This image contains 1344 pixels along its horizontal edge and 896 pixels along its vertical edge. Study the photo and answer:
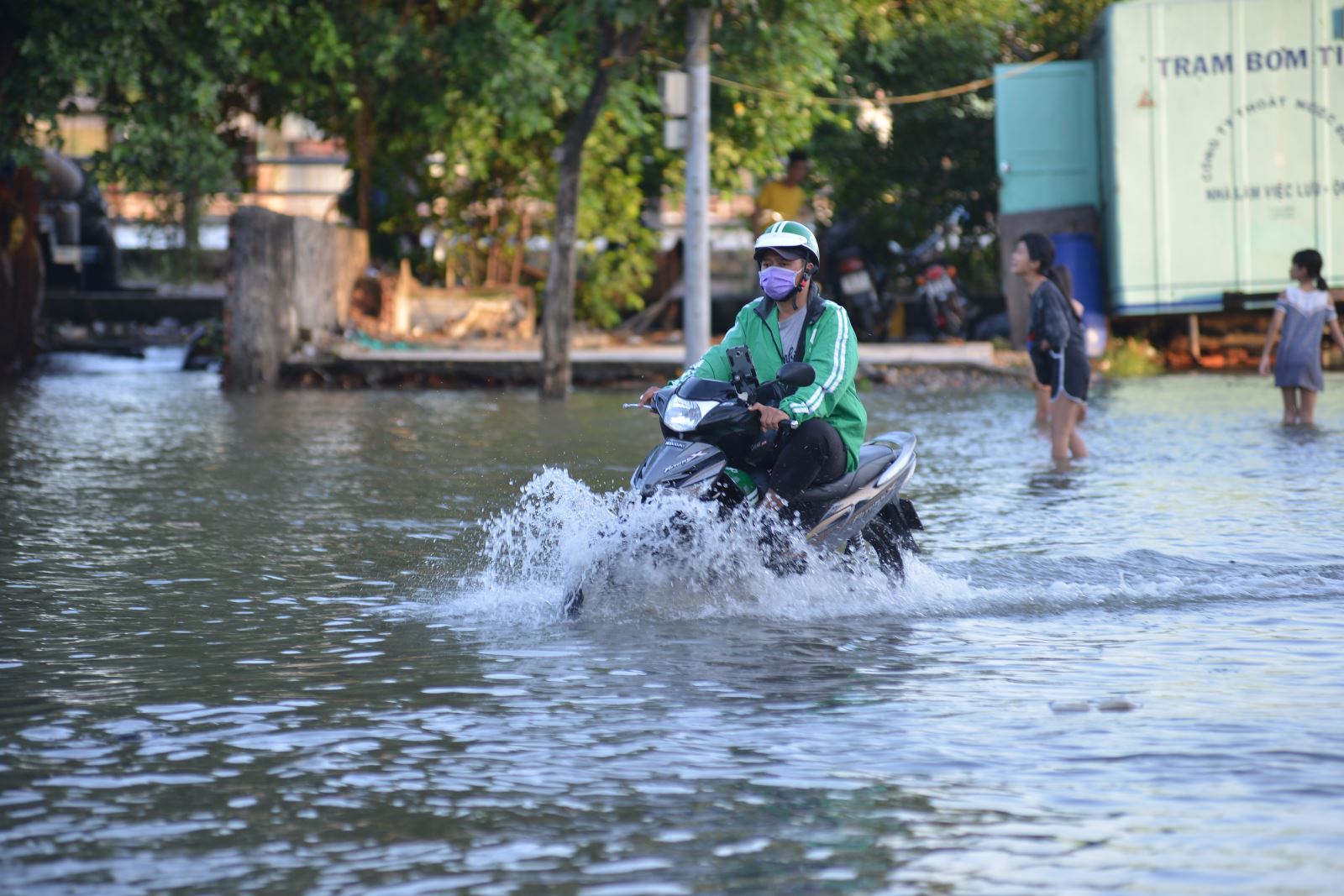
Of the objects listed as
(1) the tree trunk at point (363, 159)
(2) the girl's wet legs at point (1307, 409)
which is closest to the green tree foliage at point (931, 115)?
(1) the tree trunk at point (363, 159)

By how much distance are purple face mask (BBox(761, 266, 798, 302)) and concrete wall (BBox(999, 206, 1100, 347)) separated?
16.7m

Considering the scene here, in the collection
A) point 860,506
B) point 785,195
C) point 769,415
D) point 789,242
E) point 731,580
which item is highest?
point 785,195

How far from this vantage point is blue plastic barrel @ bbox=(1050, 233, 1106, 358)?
23.8 meters

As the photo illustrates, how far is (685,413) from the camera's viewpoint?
7.29 metres

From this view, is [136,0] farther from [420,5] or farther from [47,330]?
[47,330]

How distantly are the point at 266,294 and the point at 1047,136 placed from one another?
30.3 feet

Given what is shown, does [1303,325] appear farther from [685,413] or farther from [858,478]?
[685,413]

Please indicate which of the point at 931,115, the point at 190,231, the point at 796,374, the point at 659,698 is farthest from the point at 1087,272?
the point at 659,698

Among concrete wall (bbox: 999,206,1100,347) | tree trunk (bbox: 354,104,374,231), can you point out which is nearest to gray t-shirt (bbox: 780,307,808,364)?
concrete wall (bbox: 999,206,1100,347)

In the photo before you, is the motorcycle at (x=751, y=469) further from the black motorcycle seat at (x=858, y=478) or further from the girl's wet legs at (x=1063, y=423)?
the girl's wet legs at (x=1063, y=423)

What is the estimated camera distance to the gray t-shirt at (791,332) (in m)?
7.82

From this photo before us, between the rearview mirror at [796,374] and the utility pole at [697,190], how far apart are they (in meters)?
12.1

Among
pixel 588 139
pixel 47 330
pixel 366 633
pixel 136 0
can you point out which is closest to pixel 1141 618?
pixel 366 633

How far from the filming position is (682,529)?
7.34 m
